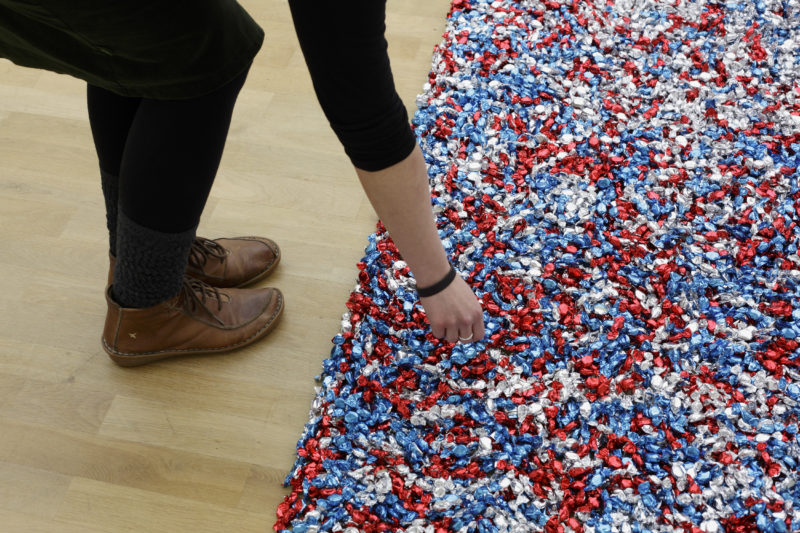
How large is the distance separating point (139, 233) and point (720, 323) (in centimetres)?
112

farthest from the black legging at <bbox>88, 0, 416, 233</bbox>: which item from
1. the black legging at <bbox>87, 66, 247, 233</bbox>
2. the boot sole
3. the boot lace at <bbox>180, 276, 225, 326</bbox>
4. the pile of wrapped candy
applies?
the pile of wrapped candy

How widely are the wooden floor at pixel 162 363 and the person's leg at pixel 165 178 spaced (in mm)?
305

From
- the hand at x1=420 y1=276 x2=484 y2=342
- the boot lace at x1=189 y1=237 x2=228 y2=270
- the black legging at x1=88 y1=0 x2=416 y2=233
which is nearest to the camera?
the black legging at x1=88 y1=0 x2=416 y2=233

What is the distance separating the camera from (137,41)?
3.06ft

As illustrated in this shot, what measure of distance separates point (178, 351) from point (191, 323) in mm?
76

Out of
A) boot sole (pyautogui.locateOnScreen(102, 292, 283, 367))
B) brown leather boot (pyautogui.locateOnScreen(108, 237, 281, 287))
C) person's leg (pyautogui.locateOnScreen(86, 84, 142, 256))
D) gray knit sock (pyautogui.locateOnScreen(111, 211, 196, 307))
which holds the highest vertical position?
person's leg (pyautogui.locateOnScreen(86, 84, 142, 256))

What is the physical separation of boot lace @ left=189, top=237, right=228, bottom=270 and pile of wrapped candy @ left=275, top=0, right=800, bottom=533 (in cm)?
30

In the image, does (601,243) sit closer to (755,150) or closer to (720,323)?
(720,323)

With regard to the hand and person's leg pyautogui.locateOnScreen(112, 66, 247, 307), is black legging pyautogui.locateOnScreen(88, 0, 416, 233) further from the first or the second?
the hand

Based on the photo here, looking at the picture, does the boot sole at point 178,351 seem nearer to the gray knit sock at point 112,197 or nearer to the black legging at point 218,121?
the gray knit sock at point 112,197

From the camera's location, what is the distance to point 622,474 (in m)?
1.33

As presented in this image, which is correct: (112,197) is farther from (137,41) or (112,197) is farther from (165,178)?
(137,41)

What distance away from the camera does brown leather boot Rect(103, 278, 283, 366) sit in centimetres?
144

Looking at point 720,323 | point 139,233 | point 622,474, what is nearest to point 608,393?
point 622,474
